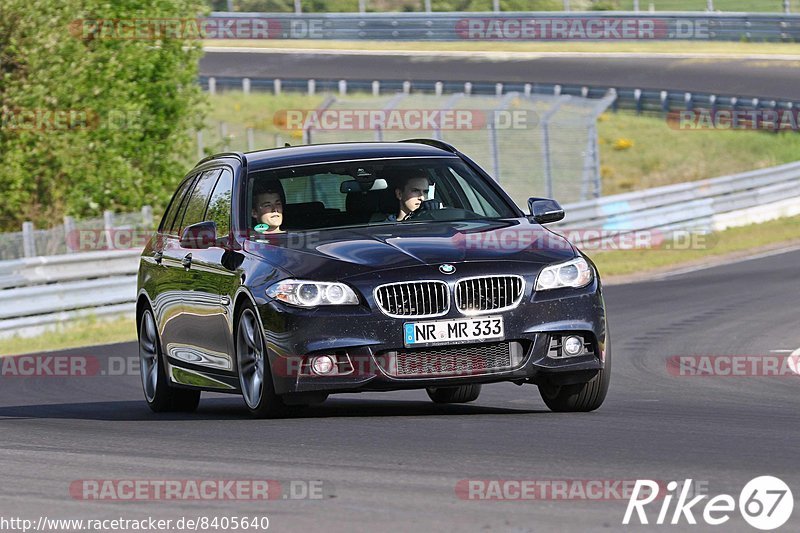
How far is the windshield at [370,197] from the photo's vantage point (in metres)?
9.93

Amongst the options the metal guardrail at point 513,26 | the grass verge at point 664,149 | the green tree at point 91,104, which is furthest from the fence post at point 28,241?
the metal guardrail at point 513,26

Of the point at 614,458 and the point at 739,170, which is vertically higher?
the point at 614,458

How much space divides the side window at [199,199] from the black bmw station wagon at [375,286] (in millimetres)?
88

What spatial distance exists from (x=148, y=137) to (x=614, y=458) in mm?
24266

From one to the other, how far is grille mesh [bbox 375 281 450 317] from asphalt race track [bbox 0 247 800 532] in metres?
0.60

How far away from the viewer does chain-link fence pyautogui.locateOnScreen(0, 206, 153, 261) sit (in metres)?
22.4

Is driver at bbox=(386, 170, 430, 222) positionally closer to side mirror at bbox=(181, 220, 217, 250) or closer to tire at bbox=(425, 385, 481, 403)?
side mirror at bbox=(181, 220, 217, 250)

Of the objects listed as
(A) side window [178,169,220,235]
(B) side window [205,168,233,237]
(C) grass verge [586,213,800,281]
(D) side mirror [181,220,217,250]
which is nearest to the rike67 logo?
(D) side mirror [181,220,217,250]

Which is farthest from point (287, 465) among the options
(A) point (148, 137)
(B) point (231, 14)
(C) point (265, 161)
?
(B) point (231, 14)

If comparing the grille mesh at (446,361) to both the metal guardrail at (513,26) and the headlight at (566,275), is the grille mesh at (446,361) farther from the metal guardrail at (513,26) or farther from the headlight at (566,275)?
the metal guardrail at (513,26)

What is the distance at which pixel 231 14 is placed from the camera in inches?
2446

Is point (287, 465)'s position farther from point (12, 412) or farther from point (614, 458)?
point (12, 412)

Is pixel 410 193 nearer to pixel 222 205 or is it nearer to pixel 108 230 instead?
pixel 222 205

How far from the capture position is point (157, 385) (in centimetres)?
1144
